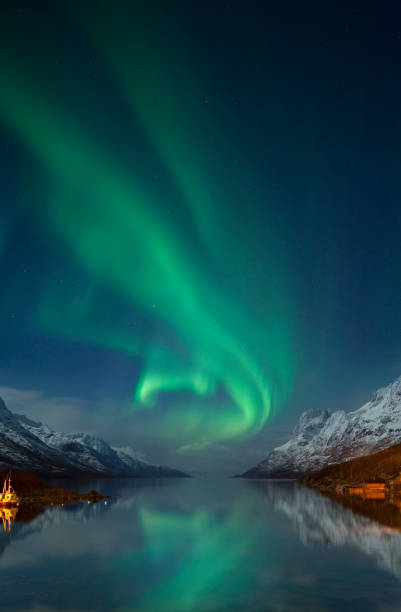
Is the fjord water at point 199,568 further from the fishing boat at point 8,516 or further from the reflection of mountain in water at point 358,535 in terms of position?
the fishing boat at point 8,516

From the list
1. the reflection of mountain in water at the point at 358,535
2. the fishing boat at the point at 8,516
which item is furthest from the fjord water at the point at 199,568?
the fishing boat at the point at 8,516

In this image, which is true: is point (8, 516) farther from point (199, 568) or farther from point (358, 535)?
point (199, 568)

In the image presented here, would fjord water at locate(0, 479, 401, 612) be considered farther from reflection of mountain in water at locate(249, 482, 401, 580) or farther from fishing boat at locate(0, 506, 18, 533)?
fishing boat at locate(0, 506, 18, 533)

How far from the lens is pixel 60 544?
66750mm

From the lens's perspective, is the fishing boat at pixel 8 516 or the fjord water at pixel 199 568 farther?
the fishing boat at pixel 8 516

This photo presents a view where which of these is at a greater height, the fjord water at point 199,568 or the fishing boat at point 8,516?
the fishing boat at point 8,516

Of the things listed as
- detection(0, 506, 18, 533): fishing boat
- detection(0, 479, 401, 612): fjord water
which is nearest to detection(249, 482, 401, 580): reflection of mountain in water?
detection(0, 479, 401, 612): fjord water

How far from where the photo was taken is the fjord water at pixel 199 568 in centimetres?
3725

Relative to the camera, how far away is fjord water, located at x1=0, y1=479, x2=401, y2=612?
37.2 m

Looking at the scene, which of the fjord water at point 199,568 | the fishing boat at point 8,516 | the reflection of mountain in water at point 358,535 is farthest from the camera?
the fishing boat at point 8,516

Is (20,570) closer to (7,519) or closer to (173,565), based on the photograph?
(173,565)

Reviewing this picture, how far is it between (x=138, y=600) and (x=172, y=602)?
8.03ft

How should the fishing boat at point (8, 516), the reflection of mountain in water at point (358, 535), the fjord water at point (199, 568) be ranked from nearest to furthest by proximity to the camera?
the fjord water at point (199, 568) → the reflection of mountain in water at point (358, 535) → the fishing boat at point (8, 516)

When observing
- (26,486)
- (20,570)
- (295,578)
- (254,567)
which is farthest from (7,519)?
(26,486)
